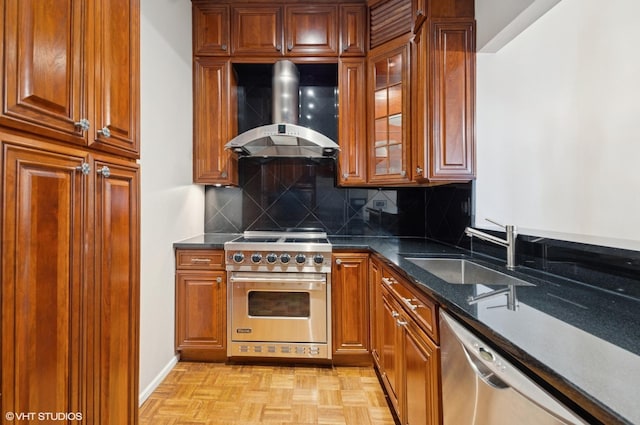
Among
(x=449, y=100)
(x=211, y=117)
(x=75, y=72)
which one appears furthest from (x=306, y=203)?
(x=75, y=72)

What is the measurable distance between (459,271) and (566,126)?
0.99m

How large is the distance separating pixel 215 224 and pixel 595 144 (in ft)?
Result: 9.27

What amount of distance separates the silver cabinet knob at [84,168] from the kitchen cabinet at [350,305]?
1635 millimetres

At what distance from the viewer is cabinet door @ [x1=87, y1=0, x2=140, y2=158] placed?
919mm

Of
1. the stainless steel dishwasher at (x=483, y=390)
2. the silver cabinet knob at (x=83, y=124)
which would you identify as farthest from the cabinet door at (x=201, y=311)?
the stainless steel dishwasher at (x=483, y=390)

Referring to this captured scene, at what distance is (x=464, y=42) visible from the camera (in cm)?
186

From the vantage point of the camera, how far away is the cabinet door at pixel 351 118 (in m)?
2.46

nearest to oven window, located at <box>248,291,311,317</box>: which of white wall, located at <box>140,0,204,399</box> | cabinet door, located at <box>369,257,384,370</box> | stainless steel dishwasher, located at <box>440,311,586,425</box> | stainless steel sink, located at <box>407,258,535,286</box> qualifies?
cabinet door, located at <box>369,257,384,370</box>

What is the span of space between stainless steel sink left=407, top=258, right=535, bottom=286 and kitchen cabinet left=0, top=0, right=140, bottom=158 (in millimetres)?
1580

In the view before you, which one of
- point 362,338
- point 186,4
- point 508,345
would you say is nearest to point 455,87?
point 508,345

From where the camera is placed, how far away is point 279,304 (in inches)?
87.2

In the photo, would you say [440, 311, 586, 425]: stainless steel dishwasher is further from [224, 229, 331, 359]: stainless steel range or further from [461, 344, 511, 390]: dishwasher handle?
[224, 229, 331, 359]: stainless steel range

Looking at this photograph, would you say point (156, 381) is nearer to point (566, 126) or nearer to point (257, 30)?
point (257, 30)

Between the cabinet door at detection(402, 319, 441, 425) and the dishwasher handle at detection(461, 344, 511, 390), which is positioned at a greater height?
the dishwasher handle at detection(461, 344, 511, 390)
